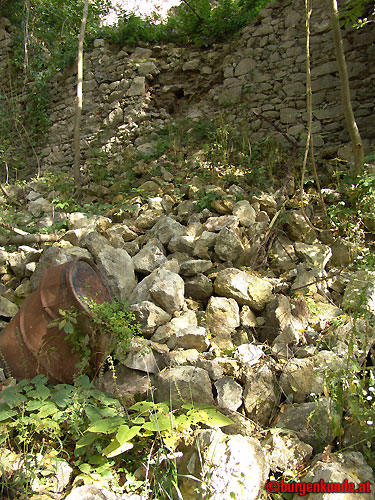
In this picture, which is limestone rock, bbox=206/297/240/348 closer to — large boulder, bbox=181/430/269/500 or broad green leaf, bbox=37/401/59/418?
large boulder, bbox=181/430/269/500

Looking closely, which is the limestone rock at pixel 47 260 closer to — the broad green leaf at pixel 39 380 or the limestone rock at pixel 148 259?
the limestone rock at pixel 148 259

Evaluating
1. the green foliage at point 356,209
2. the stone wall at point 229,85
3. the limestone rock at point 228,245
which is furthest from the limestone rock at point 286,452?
the stone wall at point 229,85

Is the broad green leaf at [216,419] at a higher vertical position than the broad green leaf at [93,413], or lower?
lower

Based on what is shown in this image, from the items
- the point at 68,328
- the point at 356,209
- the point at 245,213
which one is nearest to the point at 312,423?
the point at 68,328

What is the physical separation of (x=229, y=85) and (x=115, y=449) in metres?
5.58

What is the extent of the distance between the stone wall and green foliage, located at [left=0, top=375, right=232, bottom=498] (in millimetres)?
4073

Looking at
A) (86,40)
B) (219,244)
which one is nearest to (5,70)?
(86,40)

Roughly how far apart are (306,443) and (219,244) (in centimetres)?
184

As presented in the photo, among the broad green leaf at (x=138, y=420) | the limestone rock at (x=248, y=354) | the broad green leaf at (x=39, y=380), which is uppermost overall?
the broad green leaf at (x=39, y=380)

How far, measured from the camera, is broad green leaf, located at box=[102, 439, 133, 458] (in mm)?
1667

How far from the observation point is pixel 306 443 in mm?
1785

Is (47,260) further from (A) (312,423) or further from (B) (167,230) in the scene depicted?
(A) (312,423)

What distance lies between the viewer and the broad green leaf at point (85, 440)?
1.75 metres

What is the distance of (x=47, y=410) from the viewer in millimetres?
1840
